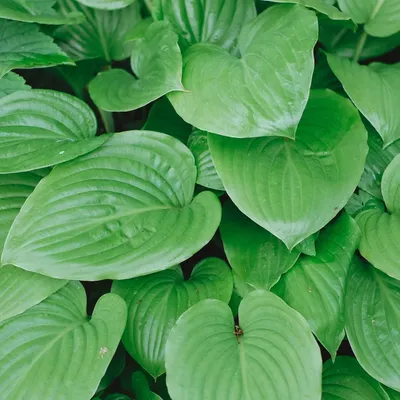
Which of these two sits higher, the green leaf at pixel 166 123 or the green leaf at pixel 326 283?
the green leaf at pixel 166 123

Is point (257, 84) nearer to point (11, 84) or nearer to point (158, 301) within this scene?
point (158, 301)

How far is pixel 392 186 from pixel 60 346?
83 centimetres

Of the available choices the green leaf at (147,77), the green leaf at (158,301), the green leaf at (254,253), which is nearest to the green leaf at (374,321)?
the green leaf at (254,253)

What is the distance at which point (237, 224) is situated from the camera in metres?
1.24

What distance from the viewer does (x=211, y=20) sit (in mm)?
1383

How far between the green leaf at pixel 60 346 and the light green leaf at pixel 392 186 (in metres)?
0.67

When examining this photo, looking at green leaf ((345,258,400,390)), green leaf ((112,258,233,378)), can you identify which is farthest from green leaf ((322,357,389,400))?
green leaf ((112,258,233,378))

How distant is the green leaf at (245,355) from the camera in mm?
985

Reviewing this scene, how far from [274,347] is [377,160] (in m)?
0.58

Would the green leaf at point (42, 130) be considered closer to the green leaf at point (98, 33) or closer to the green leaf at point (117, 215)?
the green leaf at point (117, 215)

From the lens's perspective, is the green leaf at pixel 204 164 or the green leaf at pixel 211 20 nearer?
the green leaf at pixel 204 164

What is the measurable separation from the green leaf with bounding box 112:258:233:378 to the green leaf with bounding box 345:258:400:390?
285 millimetres

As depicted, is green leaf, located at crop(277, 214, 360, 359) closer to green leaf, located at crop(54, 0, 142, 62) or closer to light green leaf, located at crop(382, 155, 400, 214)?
light green leaf, located at crop(382, 155, 400, 214)

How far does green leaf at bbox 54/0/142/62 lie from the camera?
1.53 metres
